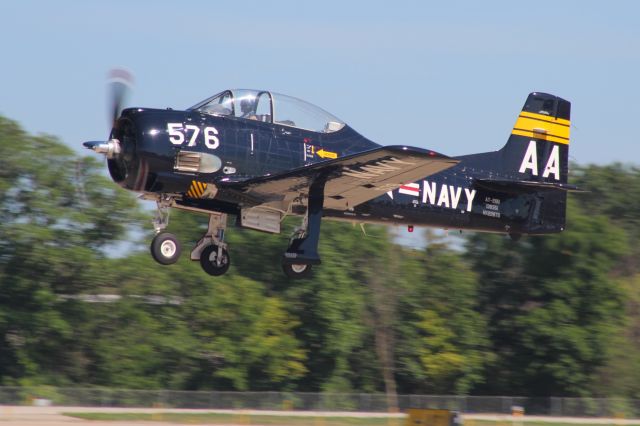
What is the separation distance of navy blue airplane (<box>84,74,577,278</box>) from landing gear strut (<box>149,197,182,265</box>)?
2 cm

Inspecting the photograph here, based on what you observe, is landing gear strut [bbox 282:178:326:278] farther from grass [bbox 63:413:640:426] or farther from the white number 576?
grass [bbox 63:413:640:426]

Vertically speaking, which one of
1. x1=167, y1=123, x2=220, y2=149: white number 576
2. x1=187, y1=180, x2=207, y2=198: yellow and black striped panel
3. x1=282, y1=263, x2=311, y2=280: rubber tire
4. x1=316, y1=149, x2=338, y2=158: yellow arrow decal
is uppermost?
x1=167, y1=123, x2=220, y2=149: white number 576

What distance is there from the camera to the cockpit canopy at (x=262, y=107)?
16.5m

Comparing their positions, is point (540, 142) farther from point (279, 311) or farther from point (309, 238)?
point (279, 311)

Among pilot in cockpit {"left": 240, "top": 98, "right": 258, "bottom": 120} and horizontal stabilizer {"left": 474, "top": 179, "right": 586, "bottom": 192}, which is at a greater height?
pilot in cockpit {"left": 240, "top": 98, "right": 258, "bottom": 120}

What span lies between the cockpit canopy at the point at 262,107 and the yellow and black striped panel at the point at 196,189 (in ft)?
4.01

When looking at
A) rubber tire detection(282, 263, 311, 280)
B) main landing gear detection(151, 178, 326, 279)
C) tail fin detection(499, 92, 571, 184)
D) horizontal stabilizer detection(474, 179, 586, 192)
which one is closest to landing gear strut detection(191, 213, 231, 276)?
main landing gear detection(151, 178, 326, 279)

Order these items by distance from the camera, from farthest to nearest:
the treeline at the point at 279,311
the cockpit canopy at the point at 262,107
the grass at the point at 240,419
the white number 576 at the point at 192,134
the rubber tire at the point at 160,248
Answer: the treeline at the point at 279,311
the grass at the point at 240,419
the rubber tire at the point at 160,248
the cockpit canopy at the point at 262,107
the white number 576 at the point at 192,134

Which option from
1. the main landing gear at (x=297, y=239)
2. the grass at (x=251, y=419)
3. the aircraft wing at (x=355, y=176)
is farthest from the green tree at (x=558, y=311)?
the main landing gear at (x=297, y=239)

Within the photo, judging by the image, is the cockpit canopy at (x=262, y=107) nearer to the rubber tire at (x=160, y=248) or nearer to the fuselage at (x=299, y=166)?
the fuselage at (x=299, y=166)

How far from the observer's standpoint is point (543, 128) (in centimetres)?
2034

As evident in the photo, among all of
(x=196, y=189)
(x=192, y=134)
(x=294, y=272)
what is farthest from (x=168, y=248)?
(x=294, y=272)

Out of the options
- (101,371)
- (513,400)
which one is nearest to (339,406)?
(513,400)

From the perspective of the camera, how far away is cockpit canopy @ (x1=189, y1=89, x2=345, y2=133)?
649 inches
